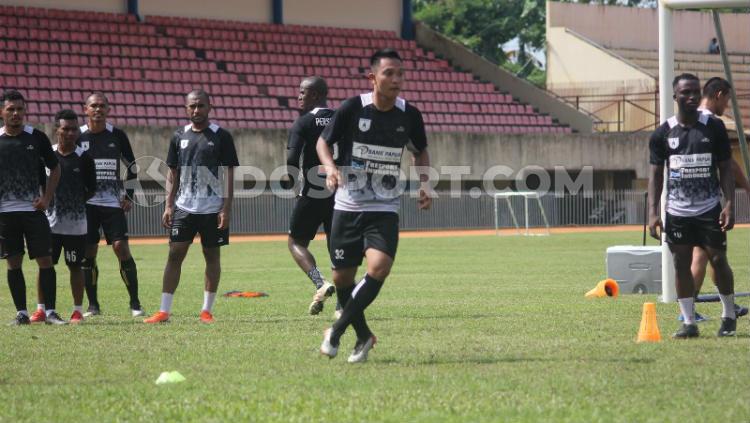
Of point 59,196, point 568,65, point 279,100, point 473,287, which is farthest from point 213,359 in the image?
point 568,65

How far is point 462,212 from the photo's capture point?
40.7m

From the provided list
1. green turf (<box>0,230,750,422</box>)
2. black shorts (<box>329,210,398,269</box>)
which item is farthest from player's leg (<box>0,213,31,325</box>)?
black shorts (<box>329,210,398,269</box>)

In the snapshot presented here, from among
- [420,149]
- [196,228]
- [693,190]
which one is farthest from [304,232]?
[693,190]

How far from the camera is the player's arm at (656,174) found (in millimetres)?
9684

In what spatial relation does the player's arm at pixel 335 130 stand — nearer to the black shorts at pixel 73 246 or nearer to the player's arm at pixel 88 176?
the player's arm at pixel 88 176

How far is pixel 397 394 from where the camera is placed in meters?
6.74

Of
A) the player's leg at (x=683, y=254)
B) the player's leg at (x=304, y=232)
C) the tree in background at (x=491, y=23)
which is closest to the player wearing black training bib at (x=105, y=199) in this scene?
the player's leg at (x=304, y=232)

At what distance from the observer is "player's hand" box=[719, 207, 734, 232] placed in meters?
9.45

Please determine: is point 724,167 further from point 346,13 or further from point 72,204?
point 346,13

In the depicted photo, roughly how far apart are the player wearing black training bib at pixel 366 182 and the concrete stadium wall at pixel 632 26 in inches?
1759

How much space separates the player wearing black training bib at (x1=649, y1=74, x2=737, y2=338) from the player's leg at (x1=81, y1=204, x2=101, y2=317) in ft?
19.6

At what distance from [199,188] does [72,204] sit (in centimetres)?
162

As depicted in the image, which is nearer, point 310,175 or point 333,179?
point 333,179

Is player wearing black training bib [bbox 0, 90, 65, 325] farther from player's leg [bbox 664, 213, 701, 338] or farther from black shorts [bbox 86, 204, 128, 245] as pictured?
player's leg [bbox 664, 213, 701, 338]
